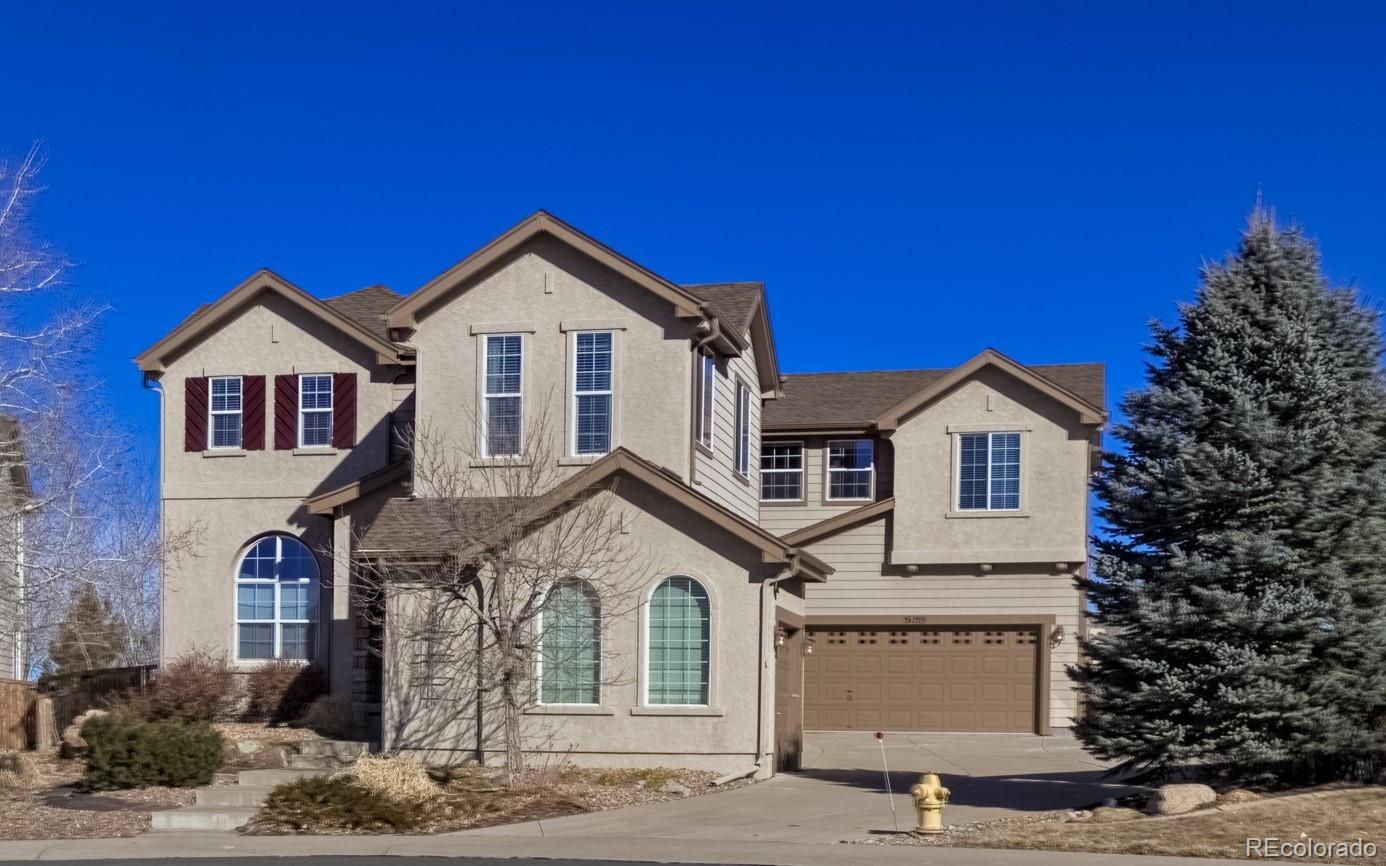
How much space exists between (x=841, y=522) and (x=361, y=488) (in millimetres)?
10508

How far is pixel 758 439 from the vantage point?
30031 millimetres

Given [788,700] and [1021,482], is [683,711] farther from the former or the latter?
[1021,482]

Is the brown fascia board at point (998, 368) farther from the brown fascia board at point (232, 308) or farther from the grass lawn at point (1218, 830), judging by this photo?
the grass lawn at point (1218, 830)

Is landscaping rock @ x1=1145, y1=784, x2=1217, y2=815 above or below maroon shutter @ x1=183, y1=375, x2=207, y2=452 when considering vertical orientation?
below

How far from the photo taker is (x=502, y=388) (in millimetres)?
A: 24734

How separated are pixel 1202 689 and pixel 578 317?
11359 millimetres

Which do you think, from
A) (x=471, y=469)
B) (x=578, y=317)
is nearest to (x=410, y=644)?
(x=471, y=469)

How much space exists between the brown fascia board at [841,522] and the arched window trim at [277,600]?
9.67 metres

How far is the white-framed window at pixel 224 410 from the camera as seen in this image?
28.0 metres

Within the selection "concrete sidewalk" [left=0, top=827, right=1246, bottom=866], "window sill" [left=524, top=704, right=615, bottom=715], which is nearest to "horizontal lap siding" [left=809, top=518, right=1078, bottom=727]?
"window sill" [left=524, top=704, right=615, bottom=715]

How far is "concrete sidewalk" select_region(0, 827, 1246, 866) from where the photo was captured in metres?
14.5

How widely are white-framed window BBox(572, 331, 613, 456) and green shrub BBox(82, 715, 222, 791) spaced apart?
7364mm

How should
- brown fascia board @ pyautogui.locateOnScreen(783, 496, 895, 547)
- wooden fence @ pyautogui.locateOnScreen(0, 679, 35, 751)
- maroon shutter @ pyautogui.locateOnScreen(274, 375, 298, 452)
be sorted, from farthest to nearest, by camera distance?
brown fascia board @ pyautogui.locateOnScreen(783, 496, 895, 547), maroon shutter @ pyautogui.locateOnScreen(274, 375, 298, 452), wooden fence @ pyautogui.locateOnScreen(0, 679, 35, 751)

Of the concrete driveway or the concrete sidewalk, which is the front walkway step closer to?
the concrete sidewalk
